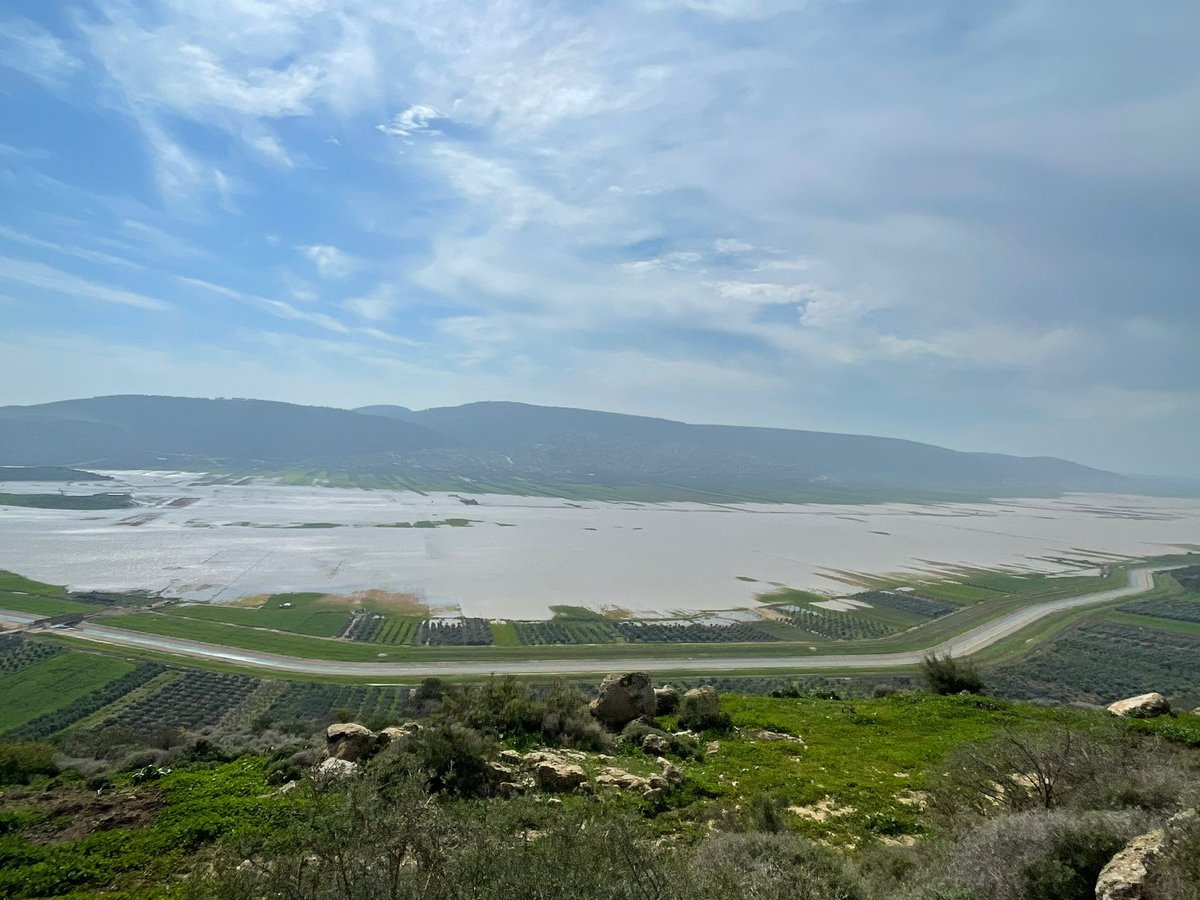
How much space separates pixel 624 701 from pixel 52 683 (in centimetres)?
3638

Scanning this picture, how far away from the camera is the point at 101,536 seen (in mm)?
78000

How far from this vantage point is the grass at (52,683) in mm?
29734

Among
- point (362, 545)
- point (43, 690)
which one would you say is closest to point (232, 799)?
point (43, 690)

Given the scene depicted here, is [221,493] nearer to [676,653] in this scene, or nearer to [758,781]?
[676,653]

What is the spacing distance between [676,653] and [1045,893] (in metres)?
37.7

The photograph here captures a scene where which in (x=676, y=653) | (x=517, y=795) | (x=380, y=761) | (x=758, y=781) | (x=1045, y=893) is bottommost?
(x=676, y=653)

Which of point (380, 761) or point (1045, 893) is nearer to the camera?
point (1045, 893)

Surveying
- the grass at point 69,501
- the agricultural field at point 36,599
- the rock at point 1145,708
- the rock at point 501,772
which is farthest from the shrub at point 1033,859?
the grass at point 69,501

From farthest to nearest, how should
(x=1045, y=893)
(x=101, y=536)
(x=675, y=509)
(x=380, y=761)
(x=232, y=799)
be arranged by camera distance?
(x=675, y=509), (x=101, y=536), (x=232, y=799), (x=380, y=761), (x=1045, y=893)

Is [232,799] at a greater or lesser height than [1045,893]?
lesser

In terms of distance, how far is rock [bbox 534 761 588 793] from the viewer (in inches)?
421

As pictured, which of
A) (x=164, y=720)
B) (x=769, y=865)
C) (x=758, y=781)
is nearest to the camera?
(x=769, y=865)

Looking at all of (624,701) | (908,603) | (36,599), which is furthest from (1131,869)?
(36,599)

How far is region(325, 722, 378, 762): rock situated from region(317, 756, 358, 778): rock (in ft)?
0.88
